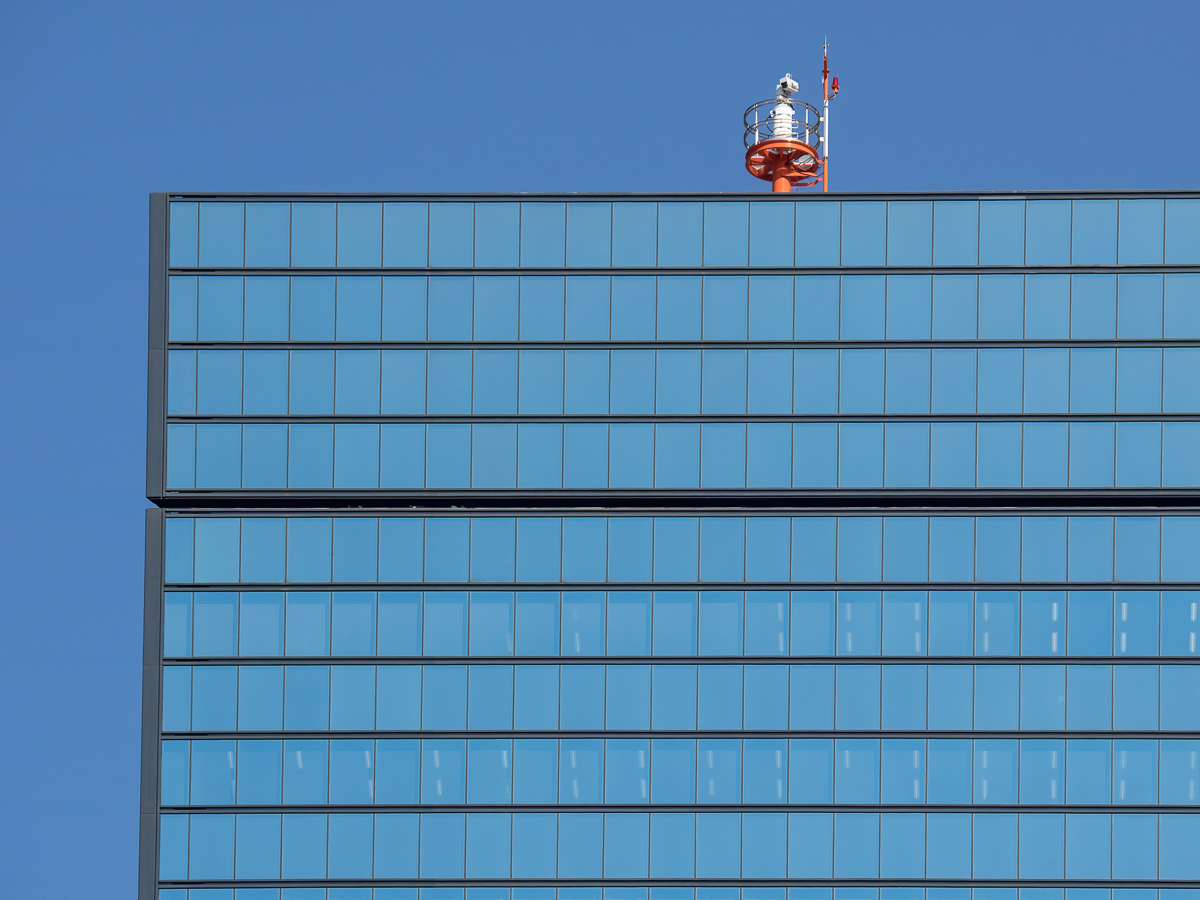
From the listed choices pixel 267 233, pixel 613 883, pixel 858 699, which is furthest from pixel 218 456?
pixel 858 699

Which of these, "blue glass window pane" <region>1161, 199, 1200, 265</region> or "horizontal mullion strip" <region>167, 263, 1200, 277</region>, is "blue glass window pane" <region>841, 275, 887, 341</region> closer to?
"horizontal mullion strip" <region>167, 263, 1200, 277</region>

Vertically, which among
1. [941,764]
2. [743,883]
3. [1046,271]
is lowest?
[743,883]

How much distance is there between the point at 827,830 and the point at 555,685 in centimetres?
1126

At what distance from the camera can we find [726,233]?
137 feet

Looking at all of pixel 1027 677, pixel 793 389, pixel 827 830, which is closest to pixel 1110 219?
pixel 793 389

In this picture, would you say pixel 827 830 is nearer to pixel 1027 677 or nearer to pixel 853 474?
pixel 1027 677

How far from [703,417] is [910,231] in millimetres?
10665

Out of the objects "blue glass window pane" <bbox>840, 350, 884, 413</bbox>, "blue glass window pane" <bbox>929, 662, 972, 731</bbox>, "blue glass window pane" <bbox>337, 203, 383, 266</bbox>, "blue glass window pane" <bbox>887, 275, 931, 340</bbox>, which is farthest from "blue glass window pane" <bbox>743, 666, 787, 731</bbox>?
"blue glass window pane" <bbox>337, 203, 383, 266</bbox>

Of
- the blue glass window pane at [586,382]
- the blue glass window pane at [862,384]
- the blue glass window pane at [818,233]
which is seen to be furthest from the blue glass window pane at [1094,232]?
the blue glass window pane at [586,382]

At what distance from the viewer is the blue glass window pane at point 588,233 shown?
41656 mm

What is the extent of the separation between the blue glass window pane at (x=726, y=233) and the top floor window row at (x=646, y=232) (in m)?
0.04

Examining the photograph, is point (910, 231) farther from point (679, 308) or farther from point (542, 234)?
point (542, 234)

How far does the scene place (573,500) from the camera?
135 ft

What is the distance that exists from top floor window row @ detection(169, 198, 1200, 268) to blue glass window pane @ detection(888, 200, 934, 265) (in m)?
0.04
